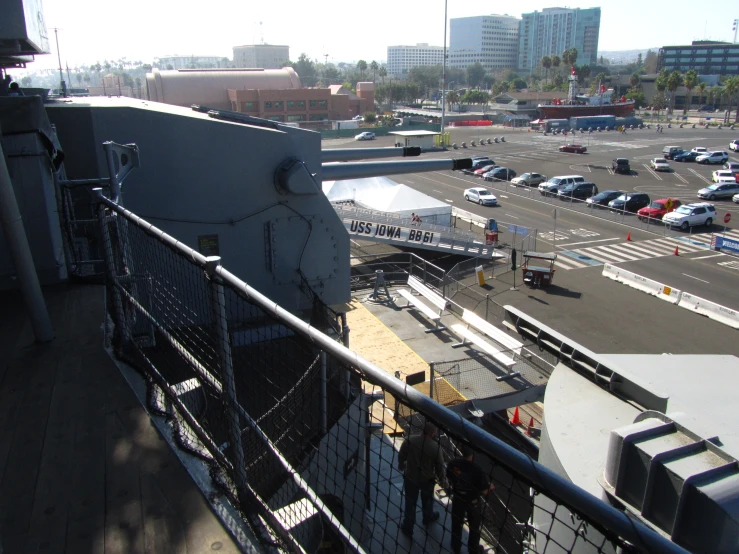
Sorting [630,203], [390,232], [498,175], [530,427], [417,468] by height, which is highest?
[417,468]

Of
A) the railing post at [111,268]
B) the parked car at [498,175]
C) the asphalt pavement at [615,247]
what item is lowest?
the asphalt pavement at [615,247]

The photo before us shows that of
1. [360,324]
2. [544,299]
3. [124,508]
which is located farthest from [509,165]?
[124,508]

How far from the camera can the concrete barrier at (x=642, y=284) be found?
1869 centimetres

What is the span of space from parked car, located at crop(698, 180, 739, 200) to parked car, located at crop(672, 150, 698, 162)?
16.1m

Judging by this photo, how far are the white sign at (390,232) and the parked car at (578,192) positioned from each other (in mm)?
15026

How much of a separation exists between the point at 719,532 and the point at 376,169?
775 cm

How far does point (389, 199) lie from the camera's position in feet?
80.2

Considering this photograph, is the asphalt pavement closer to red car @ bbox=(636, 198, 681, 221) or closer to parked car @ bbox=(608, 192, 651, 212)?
red car @ bbox=(636, 198, 681, 221)

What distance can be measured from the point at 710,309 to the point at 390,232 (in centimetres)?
1108

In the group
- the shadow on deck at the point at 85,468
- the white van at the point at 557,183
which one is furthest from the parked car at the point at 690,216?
the shadow on deck at the point at 85,468

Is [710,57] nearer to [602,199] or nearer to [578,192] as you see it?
[578,192]

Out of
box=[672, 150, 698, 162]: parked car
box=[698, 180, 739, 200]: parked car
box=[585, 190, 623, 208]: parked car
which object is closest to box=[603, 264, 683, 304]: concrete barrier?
box=[585, 190, 623, 208]: parked car

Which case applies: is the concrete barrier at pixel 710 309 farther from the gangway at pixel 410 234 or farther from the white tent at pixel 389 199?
the white tent at pixel 389 199

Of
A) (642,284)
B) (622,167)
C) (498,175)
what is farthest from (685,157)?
(642,284)
